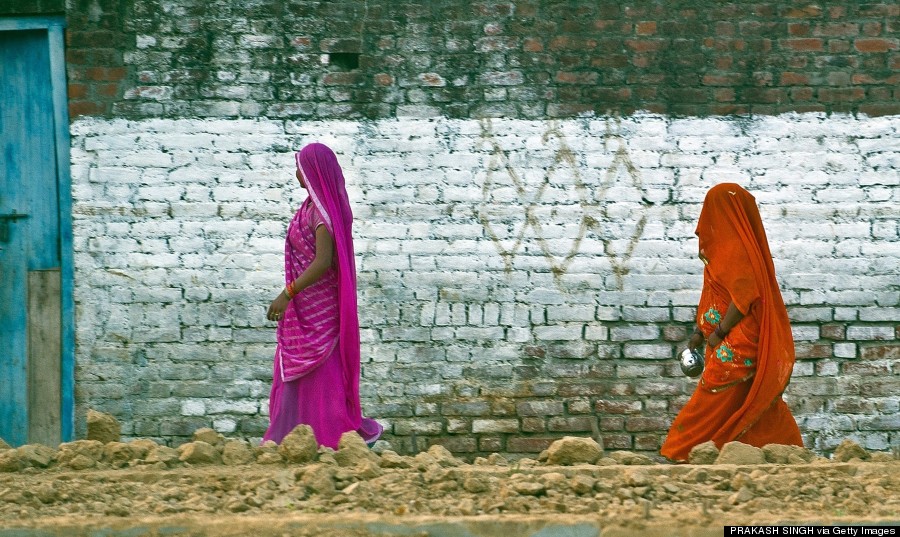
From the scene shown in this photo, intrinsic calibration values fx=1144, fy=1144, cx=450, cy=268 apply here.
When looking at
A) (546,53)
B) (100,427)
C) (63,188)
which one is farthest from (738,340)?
(63,188)

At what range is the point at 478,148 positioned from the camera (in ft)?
18.7

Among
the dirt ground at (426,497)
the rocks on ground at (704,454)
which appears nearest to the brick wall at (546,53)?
the rocks on ground at (704,454)

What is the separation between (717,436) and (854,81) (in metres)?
1.99

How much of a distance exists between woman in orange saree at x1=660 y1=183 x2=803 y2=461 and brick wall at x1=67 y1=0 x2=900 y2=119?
2.79ft

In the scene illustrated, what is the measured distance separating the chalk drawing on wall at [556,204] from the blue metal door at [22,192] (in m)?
2.21

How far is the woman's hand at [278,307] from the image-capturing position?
185 inches

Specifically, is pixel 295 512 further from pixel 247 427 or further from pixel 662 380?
pixel 662 380

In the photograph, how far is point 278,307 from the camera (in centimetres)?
471

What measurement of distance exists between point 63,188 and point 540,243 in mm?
2426

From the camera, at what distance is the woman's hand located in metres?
4.70

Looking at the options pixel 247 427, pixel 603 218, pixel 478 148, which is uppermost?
pixel 478 148

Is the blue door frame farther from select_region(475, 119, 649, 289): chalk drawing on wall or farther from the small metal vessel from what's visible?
the small metal vessel

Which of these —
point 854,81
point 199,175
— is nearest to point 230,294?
point 199,175

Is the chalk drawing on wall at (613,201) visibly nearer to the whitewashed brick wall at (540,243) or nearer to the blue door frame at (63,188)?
the whitewashed brick wall at (540,243)
